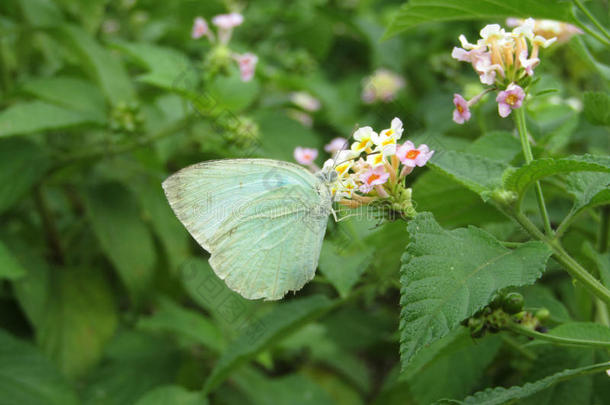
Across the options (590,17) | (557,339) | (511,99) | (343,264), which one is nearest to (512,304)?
(557,339)

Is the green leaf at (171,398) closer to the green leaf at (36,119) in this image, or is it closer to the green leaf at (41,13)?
the green leaf at (36,119)

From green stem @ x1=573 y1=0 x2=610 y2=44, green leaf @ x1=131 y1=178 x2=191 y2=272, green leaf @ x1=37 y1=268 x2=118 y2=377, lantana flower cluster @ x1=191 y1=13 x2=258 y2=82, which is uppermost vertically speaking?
green stem @ x1=573 y1=0 x2=610 y2=44

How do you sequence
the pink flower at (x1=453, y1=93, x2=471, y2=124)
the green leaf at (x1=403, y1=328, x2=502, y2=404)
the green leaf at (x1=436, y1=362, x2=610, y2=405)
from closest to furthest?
the green leaf at (x1=436, y1=362, x2=610, y2=405) → the pink flower at (x1=453, y1=93, x2=471, y2=124) → the green leaf at (x1=403, y1=328, x2=502, y2=404)

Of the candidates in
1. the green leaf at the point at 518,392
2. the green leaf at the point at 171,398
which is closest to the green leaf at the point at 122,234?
the green leaf at the point at 171,398

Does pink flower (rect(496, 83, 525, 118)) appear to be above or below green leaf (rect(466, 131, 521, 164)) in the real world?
above

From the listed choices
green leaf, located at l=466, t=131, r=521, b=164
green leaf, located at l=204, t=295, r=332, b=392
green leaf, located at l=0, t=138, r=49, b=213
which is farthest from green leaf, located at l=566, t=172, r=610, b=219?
green leaf, located at l=0, t=138, r=49, b=213

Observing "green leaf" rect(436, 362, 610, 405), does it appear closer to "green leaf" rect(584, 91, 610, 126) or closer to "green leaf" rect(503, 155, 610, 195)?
"green leaf" rect(503, 155, 610, 195)
